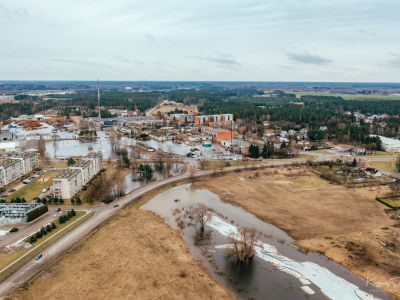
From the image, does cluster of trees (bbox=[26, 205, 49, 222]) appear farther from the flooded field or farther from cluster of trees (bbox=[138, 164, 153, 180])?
cluster of trees (bbox=[138, 164, 153, 180])

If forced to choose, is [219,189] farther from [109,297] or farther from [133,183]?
[109,297]

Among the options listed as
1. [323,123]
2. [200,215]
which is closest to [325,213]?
[200,215]

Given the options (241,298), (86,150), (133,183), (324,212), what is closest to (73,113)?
(86,150)

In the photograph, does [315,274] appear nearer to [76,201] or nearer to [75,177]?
[76,201]

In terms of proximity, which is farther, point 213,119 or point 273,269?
point 213,119

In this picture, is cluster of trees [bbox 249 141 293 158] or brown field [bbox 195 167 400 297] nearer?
brown field [bbox 195 167 400 297]

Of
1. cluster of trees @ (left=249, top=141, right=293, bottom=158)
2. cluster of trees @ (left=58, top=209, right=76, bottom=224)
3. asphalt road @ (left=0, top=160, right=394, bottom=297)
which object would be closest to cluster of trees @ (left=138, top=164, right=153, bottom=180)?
asphalt road @ (left=0, top=160, right=394, bottom=297)
